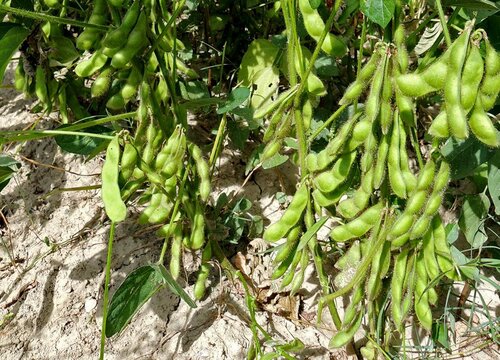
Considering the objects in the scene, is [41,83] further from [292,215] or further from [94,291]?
[292,215]

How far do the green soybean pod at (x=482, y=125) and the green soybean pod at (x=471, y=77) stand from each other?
0.08 ft

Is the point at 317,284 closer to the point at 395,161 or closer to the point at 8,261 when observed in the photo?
the point at 395,161

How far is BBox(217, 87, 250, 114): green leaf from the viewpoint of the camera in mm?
1704

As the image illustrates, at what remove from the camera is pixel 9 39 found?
158cm

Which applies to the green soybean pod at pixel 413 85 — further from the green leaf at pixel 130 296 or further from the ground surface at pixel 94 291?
the ground surface at pixel 94 291

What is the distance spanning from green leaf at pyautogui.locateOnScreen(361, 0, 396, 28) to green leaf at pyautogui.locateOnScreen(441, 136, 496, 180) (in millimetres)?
460

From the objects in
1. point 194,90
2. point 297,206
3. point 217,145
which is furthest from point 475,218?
point 194,90

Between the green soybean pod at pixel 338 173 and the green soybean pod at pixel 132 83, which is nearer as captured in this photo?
the green soybean pod at pixel 338 173

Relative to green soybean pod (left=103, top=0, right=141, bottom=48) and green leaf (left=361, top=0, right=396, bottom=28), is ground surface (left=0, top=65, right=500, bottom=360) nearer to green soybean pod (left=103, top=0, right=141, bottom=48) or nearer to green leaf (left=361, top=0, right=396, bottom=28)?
green soybean pod (left=103, top=0, right=141, bottom=48)

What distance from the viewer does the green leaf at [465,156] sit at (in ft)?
5.03

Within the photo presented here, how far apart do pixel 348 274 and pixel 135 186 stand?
1.98ft

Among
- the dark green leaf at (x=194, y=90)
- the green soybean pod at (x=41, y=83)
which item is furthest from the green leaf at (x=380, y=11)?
the green soybean pod at (x=41, y=83)

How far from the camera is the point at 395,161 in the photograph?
52.7 inches

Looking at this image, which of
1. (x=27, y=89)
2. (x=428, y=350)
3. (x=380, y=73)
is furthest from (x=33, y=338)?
(x=380, y=73)
